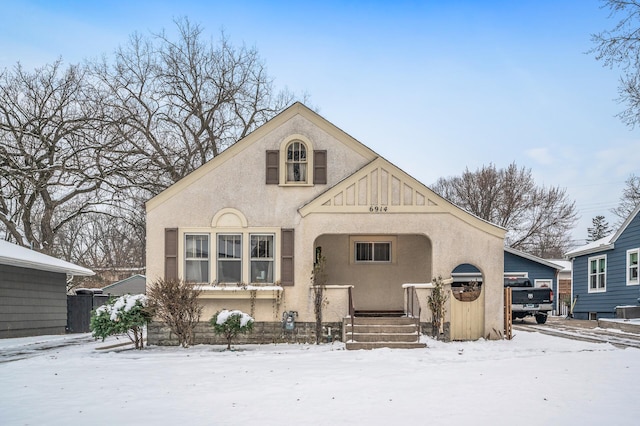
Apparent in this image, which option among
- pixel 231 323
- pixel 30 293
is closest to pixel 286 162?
pixel 231 323

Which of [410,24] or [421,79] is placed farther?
[421,79]

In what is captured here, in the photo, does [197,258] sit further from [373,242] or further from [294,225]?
[373,242]

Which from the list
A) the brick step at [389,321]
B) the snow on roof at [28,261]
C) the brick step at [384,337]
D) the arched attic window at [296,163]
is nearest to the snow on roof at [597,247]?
the brick step at [389,321]

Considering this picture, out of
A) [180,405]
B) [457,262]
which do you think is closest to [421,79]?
[457,262]

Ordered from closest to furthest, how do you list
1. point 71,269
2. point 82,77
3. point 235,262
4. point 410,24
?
point 410,24, point 235,262, point 71,269, point 82,77

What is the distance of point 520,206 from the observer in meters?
44.1

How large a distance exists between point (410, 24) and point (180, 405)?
1111cm

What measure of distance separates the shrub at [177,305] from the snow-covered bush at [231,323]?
80cm

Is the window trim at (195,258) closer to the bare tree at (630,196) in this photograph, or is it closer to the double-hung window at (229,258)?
the double-hung window at (229,258)

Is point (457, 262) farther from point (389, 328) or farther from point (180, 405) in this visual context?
point (180, 405)

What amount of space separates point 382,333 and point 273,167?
533 centimetres

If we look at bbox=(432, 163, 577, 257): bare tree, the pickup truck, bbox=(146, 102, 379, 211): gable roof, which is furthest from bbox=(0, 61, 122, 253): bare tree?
bbox=(432, 163, 577, 257): bare tree

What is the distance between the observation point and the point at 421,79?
17125 mm

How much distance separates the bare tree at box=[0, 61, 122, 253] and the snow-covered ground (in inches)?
579
